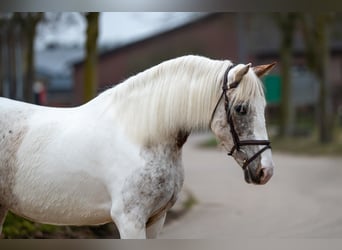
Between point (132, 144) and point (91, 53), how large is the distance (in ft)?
17.1

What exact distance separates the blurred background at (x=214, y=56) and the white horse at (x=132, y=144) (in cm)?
50

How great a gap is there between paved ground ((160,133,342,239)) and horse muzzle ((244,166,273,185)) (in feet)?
11.6

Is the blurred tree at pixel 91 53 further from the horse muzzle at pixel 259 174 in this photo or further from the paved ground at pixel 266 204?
the horse muzzle at pixel 259 174

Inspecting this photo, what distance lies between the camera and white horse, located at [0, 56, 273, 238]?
10.9 ft

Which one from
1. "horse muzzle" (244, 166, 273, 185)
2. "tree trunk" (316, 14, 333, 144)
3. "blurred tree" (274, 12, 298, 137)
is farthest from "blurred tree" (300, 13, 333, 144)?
"horse muzzle" (244, 166, 273, 185)

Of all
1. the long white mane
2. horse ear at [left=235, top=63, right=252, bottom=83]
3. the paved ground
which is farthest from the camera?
the paved ground

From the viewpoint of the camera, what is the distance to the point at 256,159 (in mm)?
3309

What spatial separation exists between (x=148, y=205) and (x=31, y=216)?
28.7 inches

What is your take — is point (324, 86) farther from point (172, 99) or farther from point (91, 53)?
point (172, 99)

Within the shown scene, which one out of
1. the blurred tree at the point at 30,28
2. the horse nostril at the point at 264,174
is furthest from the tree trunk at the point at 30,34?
the horse nostril at the point at 264,174

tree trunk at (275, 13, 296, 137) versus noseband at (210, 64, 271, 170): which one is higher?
noseband at (210, 64, 271, 170)

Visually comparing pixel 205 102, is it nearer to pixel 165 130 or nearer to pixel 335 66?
pixel 165 130

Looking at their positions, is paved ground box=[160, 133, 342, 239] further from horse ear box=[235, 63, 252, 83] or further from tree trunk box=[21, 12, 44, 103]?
horse ear box=[235, 63, 252, 83]

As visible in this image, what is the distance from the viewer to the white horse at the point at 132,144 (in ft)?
10.9
